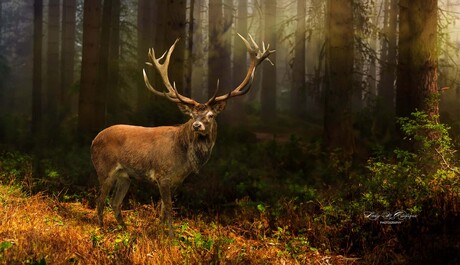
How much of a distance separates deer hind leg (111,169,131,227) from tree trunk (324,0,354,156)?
17.7 ft

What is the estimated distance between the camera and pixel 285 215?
7254 mm

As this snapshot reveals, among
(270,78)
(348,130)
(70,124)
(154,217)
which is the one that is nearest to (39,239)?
(154,217)

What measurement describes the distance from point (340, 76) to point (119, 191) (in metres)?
6.11

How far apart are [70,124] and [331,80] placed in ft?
38.3

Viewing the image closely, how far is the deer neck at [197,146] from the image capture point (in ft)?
22.3

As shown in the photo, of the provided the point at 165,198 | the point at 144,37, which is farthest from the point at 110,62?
the point at 165,198

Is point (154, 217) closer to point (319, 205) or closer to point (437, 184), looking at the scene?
point (319, 205)

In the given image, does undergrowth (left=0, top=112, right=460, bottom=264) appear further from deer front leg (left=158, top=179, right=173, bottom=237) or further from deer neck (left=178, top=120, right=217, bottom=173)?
deer neck (left=178, top=120, right=217, bottom=173)

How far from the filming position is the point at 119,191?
7.59m

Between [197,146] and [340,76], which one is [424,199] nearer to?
[197,146]

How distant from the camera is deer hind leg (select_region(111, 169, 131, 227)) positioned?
24.3ft

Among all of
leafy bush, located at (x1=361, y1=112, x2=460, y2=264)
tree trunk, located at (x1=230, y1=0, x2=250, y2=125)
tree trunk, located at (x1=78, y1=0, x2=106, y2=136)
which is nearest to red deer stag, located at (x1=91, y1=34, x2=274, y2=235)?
leafy bush, located at (x1=361, y1=112, x2=460, y2=264)

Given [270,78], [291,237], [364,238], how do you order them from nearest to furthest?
[364,238], [291,237], [270,78]

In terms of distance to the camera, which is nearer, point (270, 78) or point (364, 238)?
point (364, 238)
